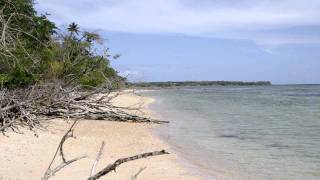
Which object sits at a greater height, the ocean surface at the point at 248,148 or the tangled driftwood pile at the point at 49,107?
the tangled driftwood pile at the point at 49,107

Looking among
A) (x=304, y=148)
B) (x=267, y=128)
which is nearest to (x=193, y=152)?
(x=304, y=148)

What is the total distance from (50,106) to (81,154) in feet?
19.0

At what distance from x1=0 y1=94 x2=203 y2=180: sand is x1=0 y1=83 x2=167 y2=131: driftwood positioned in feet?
1.64

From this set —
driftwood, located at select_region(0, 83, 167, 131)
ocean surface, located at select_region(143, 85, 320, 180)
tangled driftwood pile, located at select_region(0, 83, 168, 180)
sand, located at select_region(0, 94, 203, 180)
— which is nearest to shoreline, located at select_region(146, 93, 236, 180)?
ocean surface, located at select_region(143, 85, 320, 180)

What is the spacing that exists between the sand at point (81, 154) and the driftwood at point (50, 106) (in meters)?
0.50

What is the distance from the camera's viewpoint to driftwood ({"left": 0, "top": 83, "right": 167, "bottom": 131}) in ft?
42.6

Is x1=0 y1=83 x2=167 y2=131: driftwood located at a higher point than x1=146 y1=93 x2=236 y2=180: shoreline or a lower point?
higher

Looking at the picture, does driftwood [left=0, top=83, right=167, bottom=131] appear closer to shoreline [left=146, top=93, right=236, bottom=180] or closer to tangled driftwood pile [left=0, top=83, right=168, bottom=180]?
tangled driftwood pile [left=0, top=83, right=168, bottom=180]

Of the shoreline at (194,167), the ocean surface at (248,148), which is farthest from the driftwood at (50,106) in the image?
the shoreline at (194,167)

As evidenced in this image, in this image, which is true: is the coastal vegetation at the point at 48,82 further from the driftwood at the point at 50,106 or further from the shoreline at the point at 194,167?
the shoreline at the point at 194,167

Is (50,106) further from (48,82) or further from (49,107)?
(48,82)

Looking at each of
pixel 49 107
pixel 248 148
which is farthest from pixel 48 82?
pixel 248 148

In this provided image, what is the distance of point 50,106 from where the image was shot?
54.4 feet

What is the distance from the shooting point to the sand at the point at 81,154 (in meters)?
9.15
